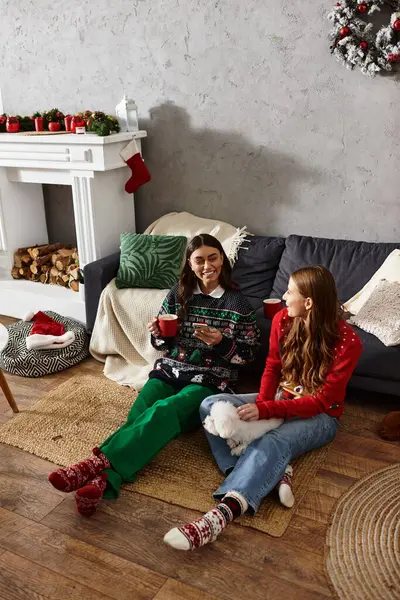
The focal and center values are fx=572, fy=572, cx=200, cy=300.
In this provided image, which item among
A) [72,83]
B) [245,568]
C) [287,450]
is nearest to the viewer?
[245,568]

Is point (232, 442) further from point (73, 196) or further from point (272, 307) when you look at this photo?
point (73, 196)

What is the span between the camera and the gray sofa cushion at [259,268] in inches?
125

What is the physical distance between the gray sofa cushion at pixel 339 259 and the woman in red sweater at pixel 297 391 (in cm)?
81

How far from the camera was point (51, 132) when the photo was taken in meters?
3.47

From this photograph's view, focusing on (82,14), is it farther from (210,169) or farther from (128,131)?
(210,169)

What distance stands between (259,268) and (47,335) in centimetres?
122

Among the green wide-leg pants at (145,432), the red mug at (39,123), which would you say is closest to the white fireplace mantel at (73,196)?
the red mug at (39,123)

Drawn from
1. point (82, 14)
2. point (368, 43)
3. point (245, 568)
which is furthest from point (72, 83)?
point (245, 568)

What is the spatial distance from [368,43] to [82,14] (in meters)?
1.77

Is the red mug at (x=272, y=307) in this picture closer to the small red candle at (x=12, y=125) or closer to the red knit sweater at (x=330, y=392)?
the red knit sweater at (x=330, y=392)

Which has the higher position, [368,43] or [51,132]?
[368,43]

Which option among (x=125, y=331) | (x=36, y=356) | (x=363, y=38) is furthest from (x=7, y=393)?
(x=363, y=38)

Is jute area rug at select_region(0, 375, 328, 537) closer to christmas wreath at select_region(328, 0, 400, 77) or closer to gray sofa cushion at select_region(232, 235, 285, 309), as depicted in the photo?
gray sofa cushion at select_region(232, 235, 285, 309)

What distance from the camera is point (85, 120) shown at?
3.41 metres
